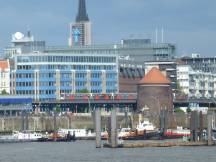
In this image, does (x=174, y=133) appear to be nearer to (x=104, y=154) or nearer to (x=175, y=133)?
(x=175, y=133)

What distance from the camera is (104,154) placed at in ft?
446

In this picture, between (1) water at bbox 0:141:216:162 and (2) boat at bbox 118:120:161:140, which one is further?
(2) boat at bbox 118:120:161:140

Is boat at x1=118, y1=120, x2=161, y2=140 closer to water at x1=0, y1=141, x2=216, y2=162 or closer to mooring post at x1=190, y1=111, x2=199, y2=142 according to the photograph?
mooring post at x1=190, y1=111, x2=199, y2=142

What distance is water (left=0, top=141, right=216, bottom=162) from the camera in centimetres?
12812

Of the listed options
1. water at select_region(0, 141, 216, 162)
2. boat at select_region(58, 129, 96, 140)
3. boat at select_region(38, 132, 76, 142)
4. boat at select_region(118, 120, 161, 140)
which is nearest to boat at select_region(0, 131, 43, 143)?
boat at select_region(38, 132, 76, 142)

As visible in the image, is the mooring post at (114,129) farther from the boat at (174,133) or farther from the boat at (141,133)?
the boat at (174,133)

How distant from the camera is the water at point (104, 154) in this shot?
12812 cm

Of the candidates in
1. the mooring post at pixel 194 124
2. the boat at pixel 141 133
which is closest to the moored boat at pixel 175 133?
the boat at pixel 141 133

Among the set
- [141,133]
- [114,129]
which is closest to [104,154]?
[114,129]

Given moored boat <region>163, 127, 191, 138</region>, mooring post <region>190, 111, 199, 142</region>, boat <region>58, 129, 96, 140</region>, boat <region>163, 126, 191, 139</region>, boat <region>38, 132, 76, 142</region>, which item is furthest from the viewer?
boat <region>58, 129, 96, 140</region>

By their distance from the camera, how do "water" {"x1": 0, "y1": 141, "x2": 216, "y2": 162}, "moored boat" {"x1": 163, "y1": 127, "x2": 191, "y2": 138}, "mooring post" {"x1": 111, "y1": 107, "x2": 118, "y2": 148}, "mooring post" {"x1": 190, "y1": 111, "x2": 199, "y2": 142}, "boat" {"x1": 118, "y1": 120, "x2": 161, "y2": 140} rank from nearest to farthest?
"water" {"x1": 0, "y1": 141, "x2": 216, "y2": 162} → "mooring post" {"x1": 111, "y1": 107, "x2": 118, "y2": 148} → "mooring post" {"x1": 190, "y1": 111, "x2": 199, "y2": 142} → "boat" {"x1": 118, "y1": 120, "x2": 161, "y2": 140} → "moored boat" {"x1": 163, "y1": 127, "x2": 191, "y2": 138}

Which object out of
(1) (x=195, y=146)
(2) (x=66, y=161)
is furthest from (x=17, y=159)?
(1) (x=195, y=146)

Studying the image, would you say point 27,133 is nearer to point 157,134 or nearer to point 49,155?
point 157,134

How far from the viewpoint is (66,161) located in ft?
414
